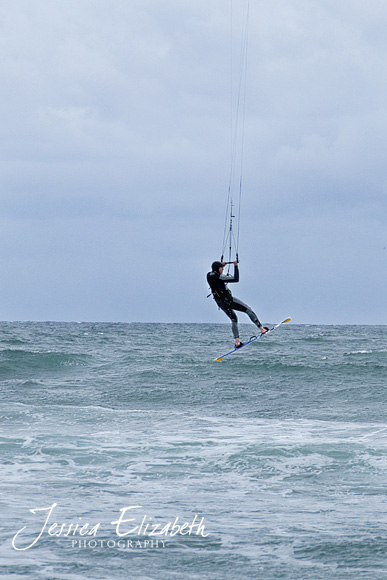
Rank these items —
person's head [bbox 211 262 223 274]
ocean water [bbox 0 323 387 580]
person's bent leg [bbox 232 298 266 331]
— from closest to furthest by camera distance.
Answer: ocean water [bbox 0 323 387 580]
person's head [bbox 211 262 223 274]
person's bent leg [bbox 232 298 266 331]

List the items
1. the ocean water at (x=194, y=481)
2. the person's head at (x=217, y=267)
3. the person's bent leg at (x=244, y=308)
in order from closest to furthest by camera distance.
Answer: the ocean water at (x=194, y=481) → the person's head at (x=217, y=267) → the person's bent leg at (x=244, y=308)

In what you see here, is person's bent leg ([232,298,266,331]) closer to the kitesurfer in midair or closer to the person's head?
the kitesurfer in midair

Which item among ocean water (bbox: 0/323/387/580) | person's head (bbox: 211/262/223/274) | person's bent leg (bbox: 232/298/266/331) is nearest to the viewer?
ocean water (bbox: 0/323/387/580)

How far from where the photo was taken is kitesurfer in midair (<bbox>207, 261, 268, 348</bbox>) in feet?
48.6

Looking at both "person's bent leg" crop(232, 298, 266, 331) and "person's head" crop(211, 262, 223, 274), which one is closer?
"person's head" crop(211, 262, 223, 274)

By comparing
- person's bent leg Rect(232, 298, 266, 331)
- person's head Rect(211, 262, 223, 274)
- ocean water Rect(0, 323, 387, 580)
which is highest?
person's head Rect(211, 262, 223, 274)

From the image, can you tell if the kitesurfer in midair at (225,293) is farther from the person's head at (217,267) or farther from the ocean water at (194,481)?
the ocean water at (194,481)

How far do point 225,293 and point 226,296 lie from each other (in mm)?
111

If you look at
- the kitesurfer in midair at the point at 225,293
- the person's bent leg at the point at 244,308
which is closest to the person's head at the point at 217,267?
the kitesurfer in midair at the point at 225,293

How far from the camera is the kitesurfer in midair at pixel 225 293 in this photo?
48.6ft

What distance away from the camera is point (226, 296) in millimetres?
15391

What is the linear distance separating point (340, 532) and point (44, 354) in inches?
1157

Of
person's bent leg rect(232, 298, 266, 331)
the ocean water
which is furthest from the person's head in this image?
the ocean water

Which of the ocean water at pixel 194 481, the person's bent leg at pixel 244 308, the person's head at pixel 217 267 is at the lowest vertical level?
the ocean water at pixel 194 481
